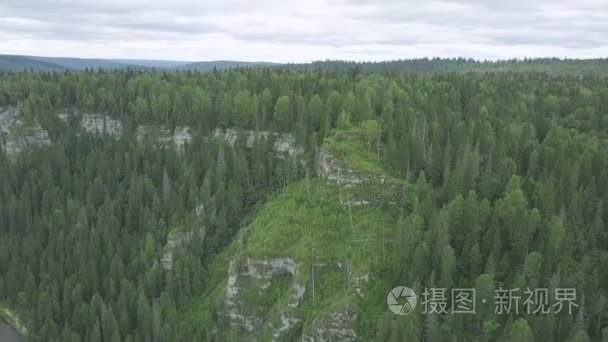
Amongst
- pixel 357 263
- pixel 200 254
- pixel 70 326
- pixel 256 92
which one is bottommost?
pixel 70 326

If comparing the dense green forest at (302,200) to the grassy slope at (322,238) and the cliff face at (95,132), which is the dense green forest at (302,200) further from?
the cliff face at (95,132)

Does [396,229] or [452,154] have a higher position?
[452,154]

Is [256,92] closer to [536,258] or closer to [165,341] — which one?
[165,341]

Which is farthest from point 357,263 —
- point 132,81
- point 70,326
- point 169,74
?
point 169,74

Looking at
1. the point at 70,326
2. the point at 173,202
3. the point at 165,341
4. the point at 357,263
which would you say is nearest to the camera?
the point at 357,263

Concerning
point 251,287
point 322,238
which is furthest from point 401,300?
point 251,287

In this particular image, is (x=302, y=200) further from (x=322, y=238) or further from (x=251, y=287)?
(x=251, y=287)

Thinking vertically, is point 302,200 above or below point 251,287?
above
